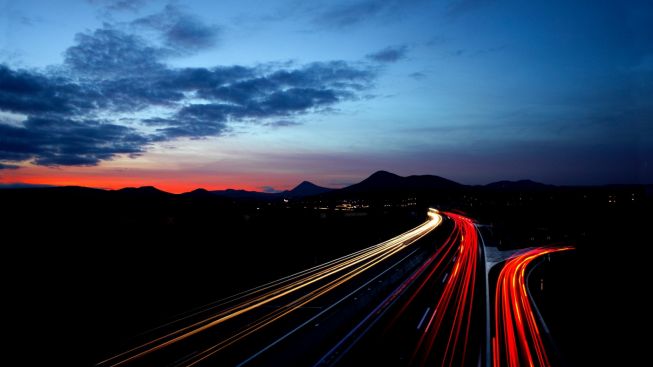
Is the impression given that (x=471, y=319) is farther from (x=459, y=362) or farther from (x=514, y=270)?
(x=514, y=270)

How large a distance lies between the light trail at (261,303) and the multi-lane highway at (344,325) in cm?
5

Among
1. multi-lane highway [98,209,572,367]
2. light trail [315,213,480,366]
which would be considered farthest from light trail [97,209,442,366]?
light trail [315,213,480,366]

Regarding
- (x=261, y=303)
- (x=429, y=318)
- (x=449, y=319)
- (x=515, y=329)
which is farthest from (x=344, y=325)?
(x=515, y=329)

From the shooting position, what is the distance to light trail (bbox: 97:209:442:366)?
15.4 metres

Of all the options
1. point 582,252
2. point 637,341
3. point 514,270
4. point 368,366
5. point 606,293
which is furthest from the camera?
point 582,252

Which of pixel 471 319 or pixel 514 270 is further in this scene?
pixel 514 270

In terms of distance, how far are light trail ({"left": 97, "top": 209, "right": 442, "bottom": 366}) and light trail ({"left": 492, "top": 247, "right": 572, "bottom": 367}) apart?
10007 mm

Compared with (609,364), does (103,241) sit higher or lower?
higher

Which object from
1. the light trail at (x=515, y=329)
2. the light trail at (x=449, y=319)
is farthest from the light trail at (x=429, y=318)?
the light trail at (x=515, y=329)

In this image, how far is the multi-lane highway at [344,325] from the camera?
1442cm

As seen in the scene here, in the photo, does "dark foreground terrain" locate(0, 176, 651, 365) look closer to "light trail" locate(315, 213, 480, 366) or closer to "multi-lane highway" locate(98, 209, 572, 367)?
"multi-lane highway" locate(98, 209, 572, 367)

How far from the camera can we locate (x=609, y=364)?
566 inches

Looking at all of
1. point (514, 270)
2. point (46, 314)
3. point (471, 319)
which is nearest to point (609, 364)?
point (471, 319)

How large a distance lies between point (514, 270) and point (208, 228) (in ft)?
107
